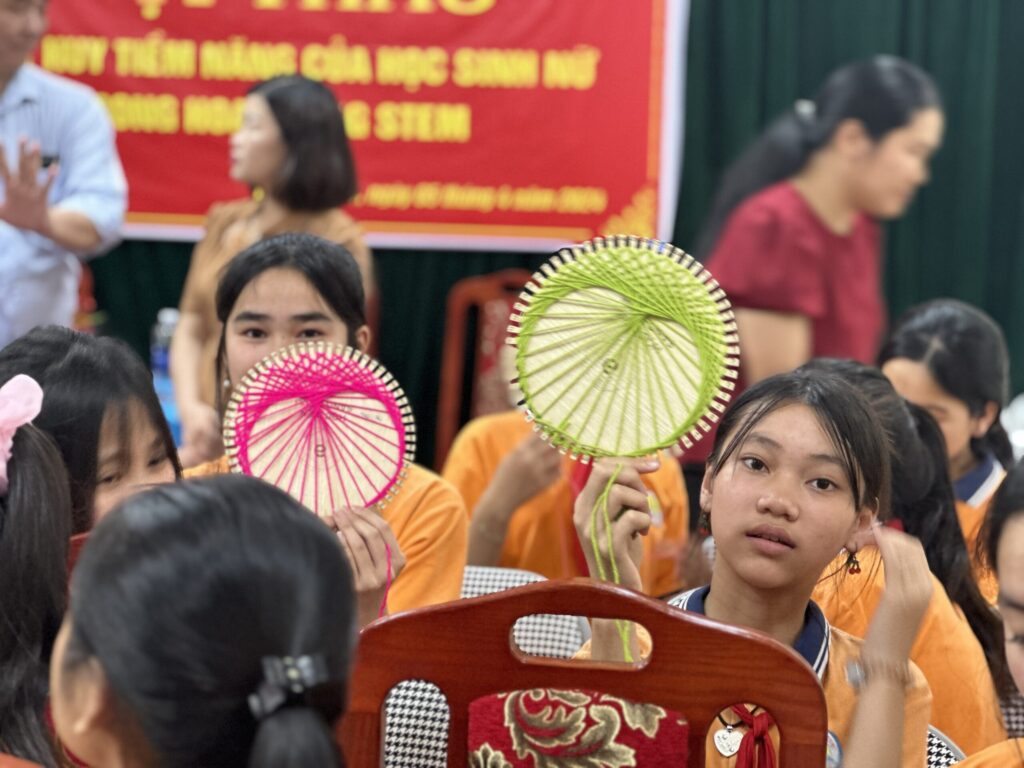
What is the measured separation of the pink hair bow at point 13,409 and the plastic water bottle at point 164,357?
79.5 inches

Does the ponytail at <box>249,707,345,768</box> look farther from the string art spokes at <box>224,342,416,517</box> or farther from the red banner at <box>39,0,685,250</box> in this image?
the red banner at <box>39,0,685,250</box>

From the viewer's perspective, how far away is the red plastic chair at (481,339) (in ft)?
13.0

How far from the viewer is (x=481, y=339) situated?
408cm

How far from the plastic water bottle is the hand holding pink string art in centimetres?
183

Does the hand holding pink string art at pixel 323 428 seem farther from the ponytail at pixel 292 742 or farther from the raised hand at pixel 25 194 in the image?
the raised hand at pixel 25 194

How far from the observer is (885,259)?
167 inches

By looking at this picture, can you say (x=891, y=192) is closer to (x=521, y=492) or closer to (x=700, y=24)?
(x=700, y=24)

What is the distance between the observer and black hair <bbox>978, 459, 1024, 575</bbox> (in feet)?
4.62

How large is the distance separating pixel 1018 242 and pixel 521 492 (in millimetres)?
2411

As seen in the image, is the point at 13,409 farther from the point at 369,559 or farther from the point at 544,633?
the point at 544,633

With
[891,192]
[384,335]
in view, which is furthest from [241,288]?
[384,335]

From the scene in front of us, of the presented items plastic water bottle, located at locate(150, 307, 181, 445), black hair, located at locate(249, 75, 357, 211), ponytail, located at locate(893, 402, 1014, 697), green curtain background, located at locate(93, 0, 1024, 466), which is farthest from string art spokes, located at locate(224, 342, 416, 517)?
green curtain background, located at locate(93, 0, 1024, 466)

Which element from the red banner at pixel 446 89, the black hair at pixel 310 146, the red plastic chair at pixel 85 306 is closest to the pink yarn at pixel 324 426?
the black hair at pixel 310 146

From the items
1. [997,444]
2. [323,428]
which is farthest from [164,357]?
[323,428]
